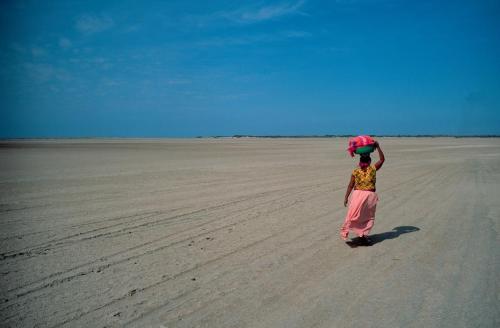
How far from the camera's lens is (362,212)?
5.31 m

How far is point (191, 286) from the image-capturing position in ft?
13.0

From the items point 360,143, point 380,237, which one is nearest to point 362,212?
point 380,237

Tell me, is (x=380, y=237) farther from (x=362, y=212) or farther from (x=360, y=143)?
(x=360, y=143)

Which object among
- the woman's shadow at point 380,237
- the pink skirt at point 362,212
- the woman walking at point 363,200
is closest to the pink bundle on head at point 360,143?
the woman walking at point 363,200

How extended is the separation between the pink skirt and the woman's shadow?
147 mm

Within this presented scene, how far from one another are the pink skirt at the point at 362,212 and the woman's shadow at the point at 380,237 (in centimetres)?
15

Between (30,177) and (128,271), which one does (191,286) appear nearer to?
(128,271)

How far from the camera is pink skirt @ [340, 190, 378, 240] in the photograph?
5.26 m

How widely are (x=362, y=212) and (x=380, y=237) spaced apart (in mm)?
821

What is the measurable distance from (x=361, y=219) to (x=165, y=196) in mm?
5523

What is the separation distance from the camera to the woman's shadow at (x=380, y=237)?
5.42 metres

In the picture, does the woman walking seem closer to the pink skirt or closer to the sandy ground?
the pink skirt

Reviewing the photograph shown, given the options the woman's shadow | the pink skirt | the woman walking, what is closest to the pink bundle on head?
the woman walking

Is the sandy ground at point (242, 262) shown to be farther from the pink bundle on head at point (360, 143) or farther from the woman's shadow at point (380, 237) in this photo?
the pink bundle on head at point (360, 143)
